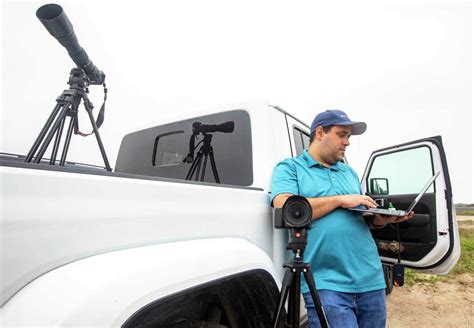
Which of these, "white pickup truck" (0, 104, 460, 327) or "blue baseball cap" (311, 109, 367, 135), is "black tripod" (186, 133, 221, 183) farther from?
"blue baseball cap" (311, 109, 367, 135)

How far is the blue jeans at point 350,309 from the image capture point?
156cm

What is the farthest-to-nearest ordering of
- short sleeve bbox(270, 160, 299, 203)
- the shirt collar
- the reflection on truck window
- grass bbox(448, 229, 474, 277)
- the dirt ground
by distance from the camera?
grass bbox(448, 229, 474, 277), the dirt ground, the reflection on truck window, the shirt collar, short sleeve bbox(270, 160, 299, 203)

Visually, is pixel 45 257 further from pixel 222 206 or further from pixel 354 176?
pixel 354 176

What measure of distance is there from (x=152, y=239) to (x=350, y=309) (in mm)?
1141

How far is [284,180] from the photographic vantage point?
175 cm

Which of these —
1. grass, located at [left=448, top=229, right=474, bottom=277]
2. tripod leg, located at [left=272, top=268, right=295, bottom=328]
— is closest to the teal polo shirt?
tripod leg, located at [left=272, top=268, right=295, bottom=328]

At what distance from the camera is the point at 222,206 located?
1.40 m

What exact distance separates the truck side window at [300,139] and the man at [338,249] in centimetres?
64

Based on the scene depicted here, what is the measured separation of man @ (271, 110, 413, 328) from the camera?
1.61 m

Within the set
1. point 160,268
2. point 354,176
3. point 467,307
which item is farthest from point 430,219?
point 467,307

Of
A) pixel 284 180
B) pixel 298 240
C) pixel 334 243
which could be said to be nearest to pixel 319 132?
pixel 284 180

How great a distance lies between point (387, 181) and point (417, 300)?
340 centimetres

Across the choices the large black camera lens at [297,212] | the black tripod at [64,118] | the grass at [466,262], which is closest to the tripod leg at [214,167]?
the black tripod at [64,118]

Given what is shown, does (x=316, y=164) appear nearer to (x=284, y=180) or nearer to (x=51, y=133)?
(x=284, y=180)
